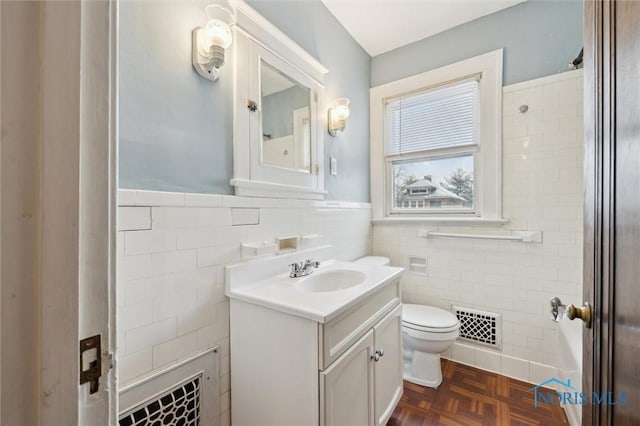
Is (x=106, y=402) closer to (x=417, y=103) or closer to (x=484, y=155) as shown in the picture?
(x=484, y=155)

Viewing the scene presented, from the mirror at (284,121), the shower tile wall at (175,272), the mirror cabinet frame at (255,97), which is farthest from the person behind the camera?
the mirror at (284,121)

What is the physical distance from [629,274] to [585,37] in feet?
2.07

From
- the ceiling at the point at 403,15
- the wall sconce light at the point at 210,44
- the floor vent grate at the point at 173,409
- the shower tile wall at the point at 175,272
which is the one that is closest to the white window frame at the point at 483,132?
the ceiling at the point at 403,15

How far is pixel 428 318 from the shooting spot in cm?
189

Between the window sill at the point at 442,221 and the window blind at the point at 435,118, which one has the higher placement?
the window blind at the point at 435,118

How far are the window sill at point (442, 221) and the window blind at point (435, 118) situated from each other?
0.60 meters

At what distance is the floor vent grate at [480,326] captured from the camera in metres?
1.99

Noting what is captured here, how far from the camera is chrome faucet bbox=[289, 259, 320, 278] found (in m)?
1.42

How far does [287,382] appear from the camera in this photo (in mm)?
1008

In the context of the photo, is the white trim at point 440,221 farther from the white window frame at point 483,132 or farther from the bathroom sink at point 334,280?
the bathroom sink at point 334,280

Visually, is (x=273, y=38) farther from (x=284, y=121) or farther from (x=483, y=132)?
(x=483, y=132)

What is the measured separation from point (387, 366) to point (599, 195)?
120 cm

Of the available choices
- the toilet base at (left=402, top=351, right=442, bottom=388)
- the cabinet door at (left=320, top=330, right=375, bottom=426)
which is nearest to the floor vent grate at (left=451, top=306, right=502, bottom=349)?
the toilet base at (left=402, top=351, right=442, bottom=388)

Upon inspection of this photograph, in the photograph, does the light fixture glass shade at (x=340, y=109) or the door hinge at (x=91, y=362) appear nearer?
the door hinge at (x=91, y=362)
